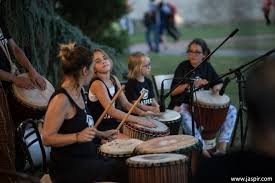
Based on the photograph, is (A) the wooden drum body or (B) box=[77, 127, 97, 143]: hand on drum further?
(A) the wooden drum body

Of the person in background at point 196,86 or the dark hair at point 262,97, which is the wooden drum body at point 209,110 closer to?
the person in background at point 196,86

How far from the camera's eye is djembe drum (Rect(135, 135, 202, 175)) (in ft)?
11.9

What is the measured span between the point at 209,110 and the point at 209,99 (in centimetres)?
11

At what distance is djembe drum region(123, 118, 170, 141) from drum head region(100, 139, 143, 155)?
44 cm

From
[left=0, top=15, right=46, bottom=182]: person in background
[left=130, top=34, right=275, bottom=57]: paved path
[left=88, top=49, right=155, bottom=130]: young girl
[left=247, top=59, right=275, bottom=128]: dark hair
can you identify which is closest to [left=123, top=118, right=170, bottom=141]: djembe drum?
[left=88, top=49, right=155, bottom=130]: young girl

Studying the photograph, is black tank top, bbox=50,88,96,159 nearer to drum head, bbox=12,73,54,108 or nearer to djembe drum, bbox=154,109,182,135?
drum head, bbox=12,73,54,108

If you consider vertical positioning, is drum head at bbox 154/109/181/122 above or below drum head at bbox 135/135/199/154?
below

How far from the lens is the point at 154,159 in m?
3.41

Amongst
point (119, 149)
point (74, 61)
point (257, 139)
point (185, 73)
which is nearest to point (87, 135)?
point (119, 149)

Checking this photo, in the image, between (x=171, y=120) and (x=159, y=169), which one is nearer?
(x=159, y=169)

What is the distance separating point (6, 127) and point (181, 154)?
1.36 metres

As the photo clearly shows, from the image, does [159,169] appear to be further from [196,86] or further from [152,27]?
[152,27]

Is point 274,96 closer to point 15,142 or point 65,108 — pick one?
point 65,108

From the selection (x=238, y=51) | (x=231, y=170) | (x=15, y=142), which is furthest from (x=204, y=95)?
(x=238, y=51)
